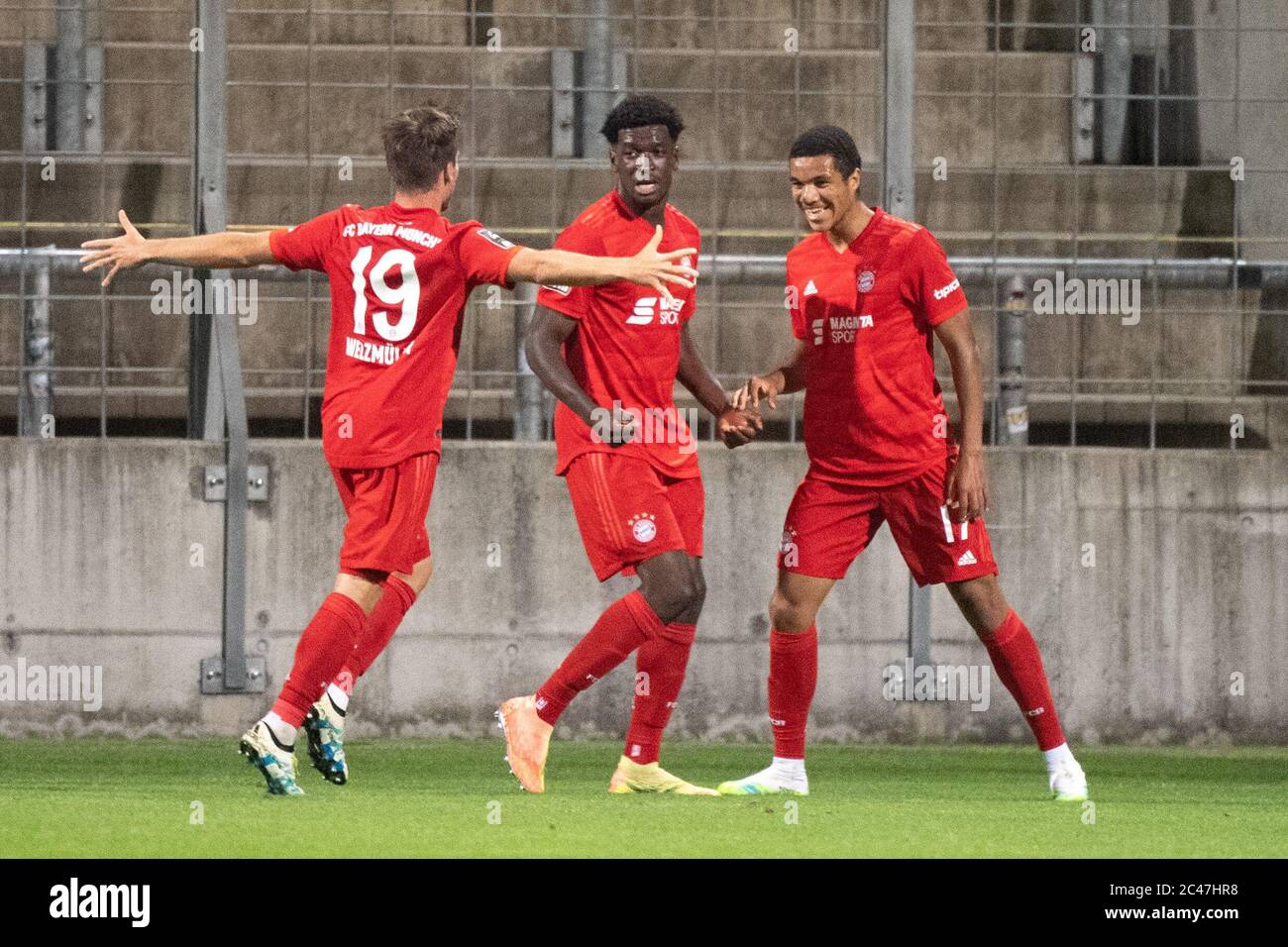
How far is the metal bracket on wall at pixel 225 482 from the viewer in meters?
8.83

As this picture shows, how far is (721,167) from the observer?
9.66 metres

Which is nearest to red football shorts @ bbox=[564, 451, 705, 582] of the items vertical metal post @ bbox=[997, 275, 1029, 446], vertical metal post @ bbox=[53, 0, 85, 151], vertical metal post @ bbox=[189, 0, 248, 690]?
vertical metal post @ bbox=[189, 0, 248, 690]

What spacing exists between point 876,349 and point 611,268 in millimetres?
1289

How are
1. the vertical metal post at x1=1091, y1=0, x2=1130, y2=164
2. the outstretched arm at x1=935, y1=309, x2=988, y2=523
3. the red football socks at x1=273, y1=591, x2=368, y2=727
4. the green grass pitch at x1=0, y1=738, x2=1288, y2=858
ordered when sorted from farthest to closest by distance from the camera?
the vertical metal post at x1=1091, y1=0, x2=1130, y2=164
the outstretched arm at x1=935, y1=309, x2=988, y2=523
the red football socks at x1=273, y1=591, x2=368, y2=727
the green grass pitch at x1=0, y1=738, x2=1288, y2=858

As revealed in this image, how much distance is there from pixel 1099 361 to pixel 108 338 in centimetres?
439

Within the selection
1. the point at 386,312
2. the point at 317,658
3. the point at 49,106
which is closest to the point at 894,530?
the point at 386,312

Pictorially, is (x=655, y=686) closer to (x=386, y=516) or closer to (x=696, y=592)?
(x=696, y=592)

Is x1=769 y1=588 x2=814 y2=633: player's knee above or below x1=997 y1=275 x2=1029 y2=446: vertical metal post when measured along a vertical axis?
below

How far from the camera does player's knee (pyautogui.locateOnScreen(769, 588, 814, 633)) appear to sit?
688cm

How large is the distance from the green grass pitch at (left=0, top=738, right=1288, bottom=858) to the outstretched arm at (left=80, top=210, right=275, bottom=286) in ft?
4.84

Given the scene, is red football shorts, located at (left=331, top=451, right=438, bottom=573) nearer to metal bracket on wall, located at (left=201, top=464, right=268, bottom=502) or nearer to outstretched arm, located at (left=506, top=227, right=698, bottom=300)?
outstretched arm, located at (left=506, top=227, right=698, bottom=300)

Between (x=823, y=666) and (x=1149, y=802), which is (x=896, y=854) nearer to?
(x=1149, y=802)

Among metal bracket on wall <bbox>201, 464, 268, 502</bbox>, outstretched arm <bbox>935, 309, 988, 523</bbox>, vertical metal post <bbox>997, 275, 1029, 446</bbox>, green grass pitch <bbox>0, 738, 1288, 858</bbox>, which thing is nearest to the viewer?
green grass pitch <bbox>0, 738, 1288, 858</bbox>

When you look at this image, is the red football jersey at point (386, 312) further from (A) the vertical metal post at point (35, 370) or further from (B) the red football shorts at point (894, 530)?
(A) the vertical metal post at point (35, 370)
